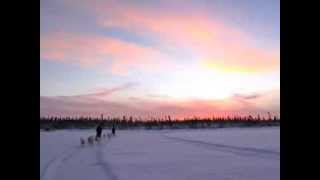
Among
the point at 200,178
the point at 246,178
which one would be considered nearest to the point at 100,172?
the point at 200,178

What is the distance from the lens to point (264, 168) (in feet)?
56.0

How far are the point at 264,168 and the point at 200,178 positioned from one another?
336 centimetres
